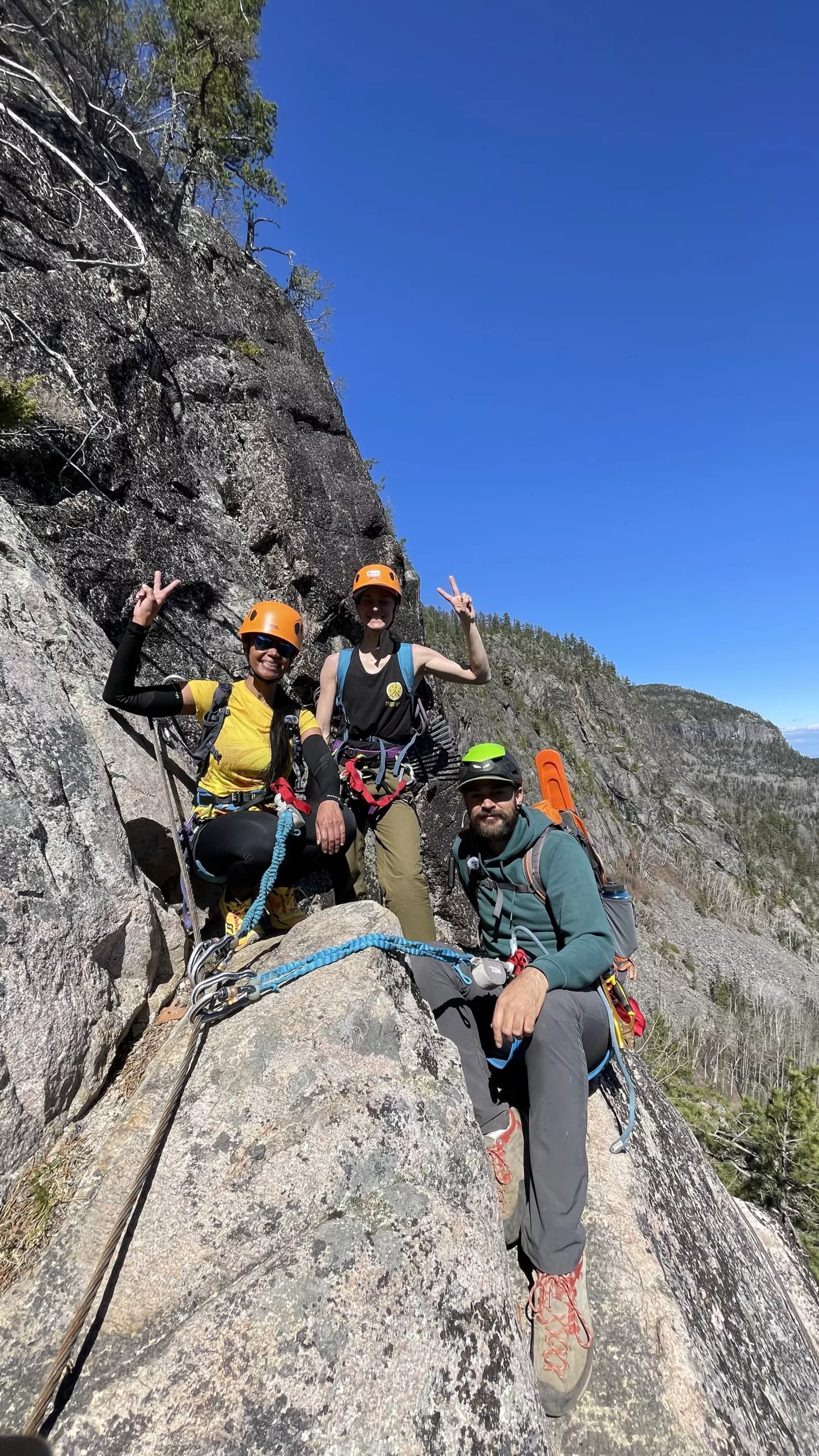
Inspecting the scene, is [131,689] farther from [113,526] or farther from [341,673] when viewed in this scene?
[113,526]

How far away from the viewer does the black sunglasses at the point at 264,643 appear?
5016 millimetres

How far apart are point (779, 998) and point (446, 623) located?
6169 cm

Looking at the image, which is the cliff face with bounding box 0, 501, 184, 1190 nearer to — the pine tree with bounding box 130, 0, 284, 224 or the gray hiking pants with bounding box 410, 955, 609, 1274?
the gray hiking pants with bounding box 410, 955, 609, 1274

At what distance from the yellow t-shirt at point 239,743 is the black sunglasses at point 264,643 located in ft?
1.22

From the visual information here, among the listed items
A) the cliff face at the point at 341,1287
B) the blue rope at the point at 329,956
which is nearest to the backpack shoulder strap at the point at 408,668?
the cliff face at the point at 341,1287

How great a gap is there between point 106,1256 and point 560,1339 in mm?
2218

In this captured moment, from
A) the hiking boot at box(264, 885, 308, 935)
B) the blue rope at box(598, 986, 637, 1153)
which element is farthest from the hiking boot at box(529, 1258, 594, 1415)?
the hiking boot at box(264, 885, 308, 935)

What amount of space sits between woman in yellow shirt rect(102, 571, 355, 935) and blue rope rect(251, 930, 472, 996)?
1110 mm

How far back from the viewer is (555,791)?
20.9ft

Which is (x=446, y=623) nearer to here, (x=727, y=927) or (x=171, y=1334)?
(x=727, y=927)

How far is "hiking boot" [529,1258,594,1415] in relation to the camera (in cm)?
293

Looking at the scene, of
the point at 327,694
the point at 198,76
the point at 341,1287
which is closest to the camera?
the point at 341,1287

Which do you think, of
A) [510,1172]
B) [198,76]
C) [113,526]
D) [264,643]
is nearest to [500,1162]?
[510,1172]

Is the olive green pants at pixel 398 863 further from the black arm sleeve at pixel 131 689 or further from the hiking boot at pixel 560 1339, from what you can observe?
the hiking boot at pixel 560 1339
